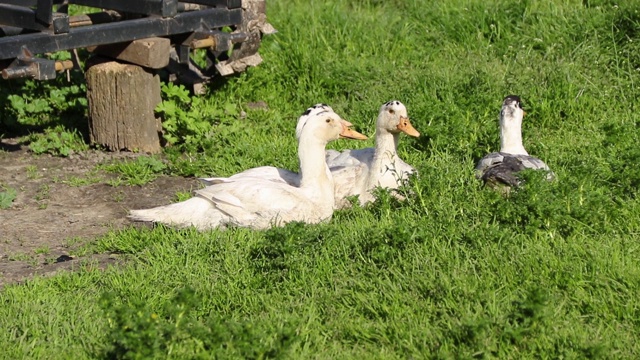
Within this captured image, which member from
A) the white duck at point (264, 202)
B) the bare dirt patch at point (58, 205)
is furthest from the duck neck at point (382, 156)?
the bare dirt patch at point (58, 205)

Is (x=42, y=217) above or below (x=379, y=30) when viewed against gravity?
below

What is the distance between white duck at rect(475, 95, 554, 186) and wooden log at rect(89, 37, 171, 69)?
9.13ft

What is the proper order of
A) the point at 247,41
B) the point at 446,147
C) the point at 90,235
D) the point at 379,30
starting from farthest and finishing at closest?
the point at 379,30
the point at 247,41
the point at 446,147
the point at 90,235

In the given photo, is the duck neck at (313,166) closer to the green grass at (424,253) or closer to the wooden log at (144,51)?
the green grass at (424,253)

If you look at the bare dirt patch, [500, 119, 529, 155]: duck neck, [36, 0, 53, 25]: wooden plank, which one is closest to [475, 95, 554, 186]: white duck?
[500, 119, 529, 155]: duck neck

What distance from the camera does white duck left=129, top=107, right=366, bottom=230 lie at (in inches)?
268

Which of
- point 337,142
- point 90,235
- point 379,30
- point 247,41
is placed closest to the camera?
point 90,235

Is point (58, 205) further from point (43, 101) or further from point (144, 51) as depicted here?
point (43, 101)

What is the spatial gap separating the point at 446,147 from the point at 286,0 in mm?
3883

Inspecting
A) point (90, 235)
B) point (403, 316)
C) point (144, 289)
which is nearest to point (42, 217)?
point (90, 235)

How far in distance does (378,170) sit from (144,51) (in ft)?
7.55

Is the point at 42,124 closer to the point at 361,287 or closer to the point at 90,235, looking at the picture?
the point at 90,235

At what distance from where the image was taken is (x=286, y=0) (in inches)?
437

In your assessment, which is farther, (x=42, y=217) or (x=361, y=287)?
(x=42, y=217)
